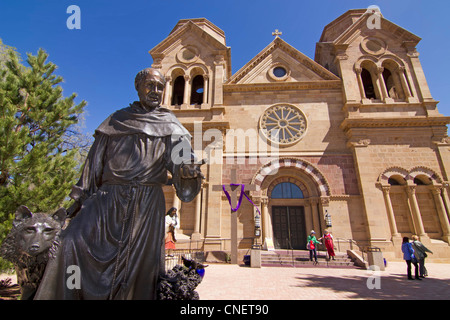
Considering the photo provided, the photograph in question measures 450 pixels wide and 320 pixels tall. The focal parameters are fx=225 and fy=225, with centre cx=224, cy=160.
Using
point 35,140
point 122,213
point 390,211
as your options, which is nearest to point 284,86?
point 390,211

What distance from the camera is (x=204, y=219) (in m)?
14.0

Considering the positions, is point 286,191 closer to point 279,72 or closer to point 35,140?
point 279,72

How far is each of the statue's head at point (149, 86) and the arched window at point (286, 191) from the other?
13.2 meters

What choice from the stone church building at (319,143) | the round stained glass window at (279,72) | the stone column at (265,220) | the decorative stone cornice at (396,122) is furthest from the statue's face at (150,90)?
the round stained glass window at (279,72)

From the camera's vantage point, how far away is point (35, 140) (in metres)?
8.49

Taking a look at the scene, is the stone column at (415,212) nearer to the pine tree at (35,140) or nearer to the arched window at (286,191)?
the arched window at (286,191)

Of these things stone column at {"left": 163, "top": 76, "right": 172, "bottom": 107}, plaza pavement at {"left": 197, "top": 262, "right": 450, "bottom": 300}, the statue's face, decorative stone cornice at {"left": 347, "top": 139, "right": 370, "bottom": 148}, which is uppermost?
stone column at {"left": 163, "top": 76, "right": 172, "bottom": 107}

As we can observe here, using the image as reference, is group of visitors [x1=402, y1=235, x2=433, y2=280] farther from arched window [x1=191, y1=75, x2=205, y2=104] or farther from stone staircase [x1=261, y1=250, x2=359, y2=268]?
arched window [x1=191, y1=75, x2=205, y2=104]

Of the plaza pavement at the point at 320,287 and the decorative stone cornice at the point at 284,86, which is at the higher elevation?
the decorative stone cornice at the point at 284,86

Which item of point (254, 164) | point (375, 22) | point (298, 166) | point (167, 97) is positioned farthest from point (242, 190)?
point (375, 22)

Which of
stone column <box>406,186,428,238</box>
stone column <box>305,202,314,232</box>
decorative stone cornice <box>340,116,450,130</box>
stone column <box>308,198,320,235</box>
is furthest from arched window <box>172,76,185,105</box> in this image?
stone column <box>406,186,428,238</box>

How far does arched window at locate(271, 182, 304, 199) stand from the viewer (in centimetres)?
1512

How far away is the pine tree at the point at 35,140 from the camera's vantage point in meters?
6.72

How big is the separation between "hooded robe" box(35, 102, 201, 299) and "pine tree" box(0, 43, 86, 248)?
607 centimetres
